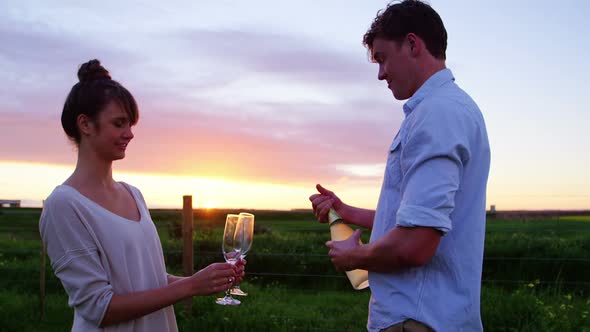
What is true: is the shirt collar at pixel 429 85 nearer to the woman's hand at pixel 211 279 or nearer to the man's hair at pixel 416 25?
the man's hair at pixel 416 25

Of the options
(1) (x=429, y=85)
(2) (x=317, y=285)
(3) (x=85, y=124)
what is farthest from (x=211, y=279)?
(2) (x=317, y=285)

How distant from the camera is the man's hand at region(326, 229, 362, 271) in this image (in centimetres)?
210

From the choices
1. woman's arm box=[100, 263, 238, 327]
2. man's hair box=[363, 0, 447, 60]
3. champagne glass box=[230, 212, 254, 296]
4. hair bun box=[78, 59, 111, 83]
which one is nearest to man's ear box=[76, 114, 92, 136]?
hair bun box=[78, 59, 111, 83]

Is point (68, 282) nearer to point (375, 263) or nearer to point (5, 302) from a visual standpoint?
point (375, 263)

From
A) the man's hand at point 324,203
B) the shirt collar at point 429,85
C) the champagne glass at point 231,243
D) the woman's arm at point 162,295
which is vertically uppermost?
the shirt collar at point 429,85

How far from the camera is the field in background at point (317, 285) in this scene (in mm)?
6246

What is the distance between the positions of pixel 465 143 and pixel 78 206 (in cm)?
151

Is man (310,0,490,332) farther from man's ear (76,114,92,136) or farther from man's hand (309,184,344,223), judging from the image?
man's ear (76,114,92,136)

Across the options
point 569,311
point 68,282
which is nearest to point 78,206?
point 68,282

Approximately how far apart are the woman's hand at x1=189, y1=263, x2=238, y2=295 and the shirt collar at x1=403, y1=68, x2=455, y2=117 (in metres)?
1.01

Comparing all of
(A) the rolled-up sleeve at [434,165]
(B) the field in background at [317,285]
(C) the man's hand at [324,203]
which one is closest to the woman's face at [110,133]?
(C) the man's hand at [324,203]

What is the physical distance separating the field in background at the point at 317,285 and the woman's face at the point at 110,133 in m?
4.15

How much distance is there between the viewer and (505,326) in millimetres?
6047

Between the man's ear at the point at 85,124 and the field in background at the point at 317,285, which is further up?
the man's ear at the point at 85,124
